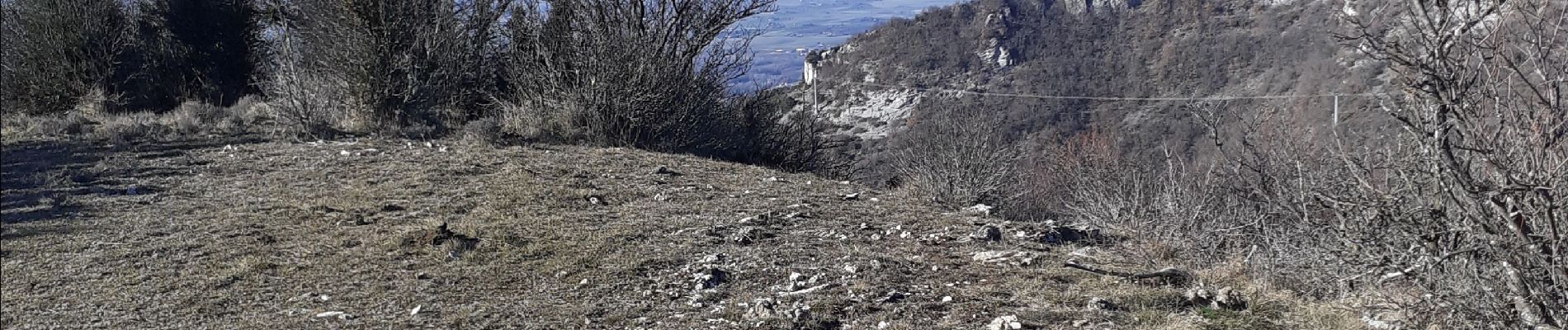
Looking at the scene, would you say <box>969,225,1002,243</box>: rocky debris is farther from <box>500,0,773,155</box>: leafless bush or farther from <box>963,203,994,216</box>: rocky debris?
<box>500,0,773,155</box>: leafless bush

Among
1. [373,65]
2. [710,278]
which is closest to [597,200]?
[710,278]

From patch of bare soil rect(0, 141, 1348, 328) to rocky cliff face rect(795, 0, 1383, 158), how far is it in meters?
23.6

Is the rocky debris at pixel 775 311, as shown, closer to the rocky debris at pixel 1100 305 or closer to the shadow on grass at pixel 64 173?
the rocky debris at pixel 1100 305

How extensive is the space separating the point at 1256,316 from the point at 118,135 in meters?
8.86

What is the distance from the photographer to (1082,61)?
40.3 metres

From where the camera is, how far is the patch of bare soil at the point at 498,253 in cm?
453

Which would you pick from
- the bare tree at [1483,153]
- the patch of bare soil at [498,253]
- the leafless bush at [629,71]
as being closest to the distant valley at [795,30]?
the leafless bush at [629,71]

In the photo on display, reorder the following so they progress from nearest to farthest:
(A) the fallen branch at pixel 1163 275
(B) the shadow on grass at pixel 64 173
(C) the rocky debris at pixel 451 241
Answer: (A) the fallen branch at pixel 1163 275
(C) the rocky debris at pixel 451 241
(B) the shadow on grass at pixel 64 173

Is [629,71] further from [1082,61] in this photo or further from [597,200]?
[1082,61]

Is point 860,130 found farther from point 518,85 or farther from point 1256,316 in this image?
point 1256,316

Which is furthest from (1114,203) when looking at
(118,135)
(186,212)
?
(118,135)

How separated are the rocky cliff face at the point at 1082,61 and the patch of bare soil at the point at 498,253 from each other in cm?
2363

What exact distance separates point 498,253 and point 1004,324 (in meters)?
2.55

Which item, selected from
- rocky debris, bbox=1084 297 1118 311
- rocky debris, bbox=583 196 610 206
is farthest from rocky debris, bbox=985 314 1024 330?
rocky debris, bbox=583 196 610 206
